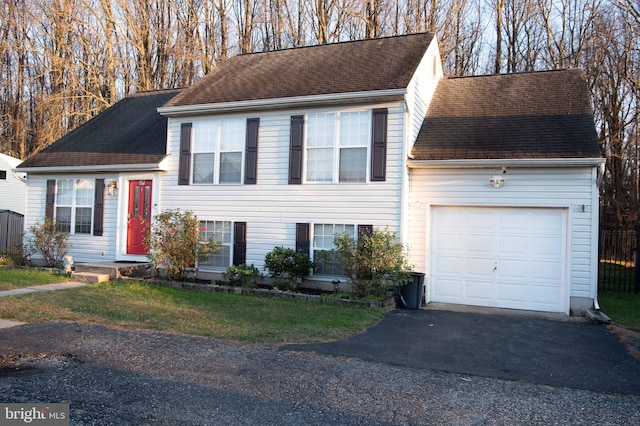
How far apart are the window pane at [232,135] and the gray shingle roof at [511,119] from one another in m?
4.19

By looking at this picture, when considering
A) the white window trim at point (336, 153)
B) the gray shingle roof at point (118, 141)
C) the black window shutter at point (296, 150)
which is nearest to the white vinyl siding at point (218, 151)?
the gray shingle roof at point (118, 141)

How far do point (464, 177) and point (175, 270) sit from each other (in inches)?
273

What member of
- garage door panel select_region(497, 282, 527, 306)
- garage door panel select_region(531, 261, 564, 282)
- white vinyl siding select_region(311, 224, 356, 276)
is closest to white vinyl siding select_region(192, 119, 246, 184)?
white vinyl siding select_region(311, 224, 356, 276)

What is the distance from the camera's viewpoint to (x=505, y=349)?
7117 millimetres

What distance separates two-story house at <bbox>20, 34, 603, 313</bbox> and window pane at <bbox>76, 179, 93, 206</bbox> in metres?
0.05

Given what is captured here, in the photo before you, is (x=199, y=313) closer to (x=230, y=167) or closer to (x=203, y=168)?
(x=230, y=167)

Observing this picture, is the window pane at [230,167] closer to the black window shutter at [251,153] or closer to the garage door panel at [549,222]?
the black window shutter at [251,153]

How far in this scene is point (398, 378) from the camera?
554 centimetres

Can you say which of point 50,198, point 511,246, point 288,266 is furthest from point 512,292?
point 50,198

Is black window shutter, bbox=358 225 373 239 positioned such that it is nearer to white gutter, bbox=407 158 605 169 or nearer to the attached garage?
the attached garage

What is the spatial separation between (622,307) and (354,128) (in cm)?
696

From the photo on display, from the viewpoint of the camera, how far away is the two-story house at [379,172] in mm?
10453

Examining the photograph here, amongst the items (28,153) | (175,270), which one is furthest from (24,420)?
(28,153)

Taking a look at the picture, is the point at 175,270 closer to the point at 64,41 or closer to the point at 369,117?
the point at 369,117
